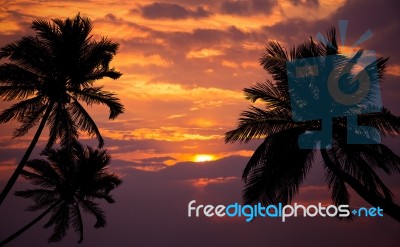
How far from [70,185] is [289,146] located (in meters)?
17.7

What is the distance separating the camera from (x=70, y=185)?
2959cm

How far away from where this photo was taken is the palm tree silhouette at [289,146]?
15.4 meters

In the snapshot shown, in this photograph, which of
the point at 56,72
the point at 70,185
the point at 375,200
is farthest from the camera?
the point at 70,185

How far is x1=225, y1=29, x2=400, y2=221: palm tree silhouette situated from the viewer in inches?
607

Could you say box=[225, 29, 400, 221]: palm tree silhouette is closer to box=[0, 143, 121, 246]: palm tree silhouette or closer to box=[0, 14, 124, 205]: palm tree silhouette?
box=[0, 14, 124, 205]: palm tree silhouette

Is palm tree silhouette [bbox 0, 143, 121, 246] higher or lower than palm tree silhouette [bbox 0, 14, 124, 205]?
lower

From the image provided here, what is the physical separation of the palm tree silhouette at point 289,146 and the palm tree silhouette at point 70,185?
14.6 meters

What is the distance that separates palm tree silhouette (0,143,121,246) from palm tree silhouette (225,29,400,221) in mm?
14568

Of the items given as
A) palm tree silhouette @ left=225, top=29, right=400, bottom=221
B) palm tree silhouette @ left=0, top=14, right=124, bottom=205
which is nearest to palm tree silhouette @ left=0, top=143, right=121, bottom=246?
palm tree silhouette @ left=0, top=14, right=124, bottom=205

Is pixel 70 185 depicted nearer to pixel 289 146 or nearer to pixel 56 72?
pixel 56 72

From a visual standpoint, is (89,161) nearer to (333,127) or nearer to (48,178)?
(48,178)

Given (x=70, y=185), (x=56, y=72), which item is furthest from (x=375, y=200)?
(x=70, y=185)

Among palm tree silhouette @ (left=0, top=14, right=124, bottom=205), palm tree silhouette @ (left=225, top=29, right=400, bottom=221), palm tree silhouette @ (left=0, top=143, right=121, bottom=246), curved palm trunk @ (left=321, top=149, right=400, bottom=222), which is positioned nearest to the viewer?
curved palm trunk @ (left=321, top=149, right=400, bottom=222)

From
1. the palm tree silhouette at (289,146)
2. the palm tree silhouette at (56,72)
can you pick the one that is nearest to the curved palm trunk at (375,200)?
the palm tree silhouette at (289,146)
